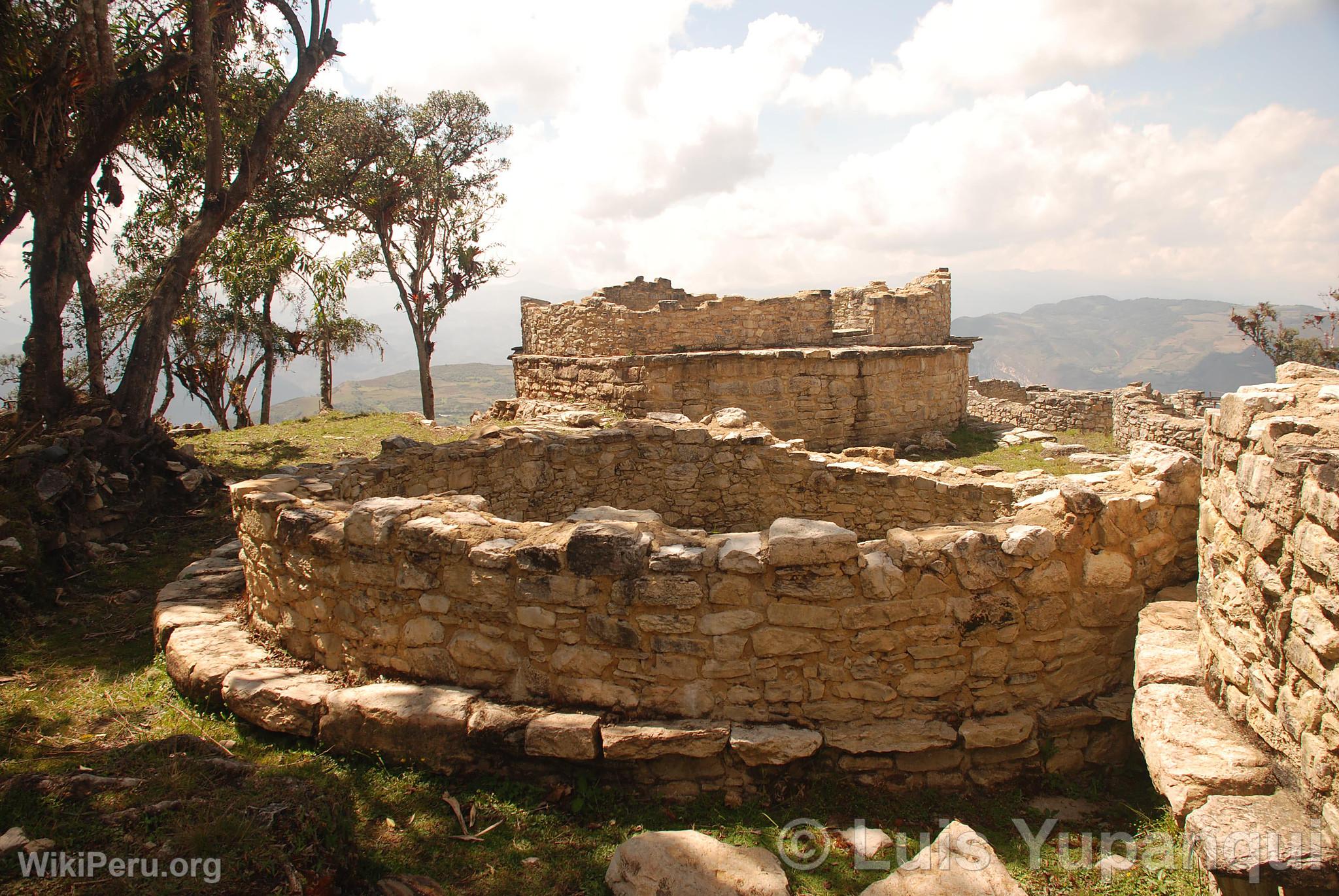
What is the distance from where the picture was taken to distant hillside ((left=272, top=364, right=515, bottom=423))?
100 m

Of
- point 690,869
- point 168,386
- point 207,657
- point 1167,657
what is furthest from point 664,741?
point 168,386

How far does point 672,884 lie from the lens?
3.23 meters

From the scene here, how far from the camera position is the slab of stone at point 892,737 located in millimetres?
4117

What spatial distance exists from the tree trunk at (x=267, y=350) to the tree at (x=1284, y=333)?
34297mm

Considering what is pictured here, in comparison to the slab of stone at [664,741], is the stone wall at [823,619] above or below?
above

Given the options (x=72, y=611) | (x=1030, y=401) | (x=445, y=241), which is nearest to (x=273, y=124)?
(x=72, y=611)

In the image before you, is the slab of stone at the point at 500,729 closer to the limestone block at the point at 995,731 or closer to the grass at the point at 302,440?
the limestone block at the point at 995,731

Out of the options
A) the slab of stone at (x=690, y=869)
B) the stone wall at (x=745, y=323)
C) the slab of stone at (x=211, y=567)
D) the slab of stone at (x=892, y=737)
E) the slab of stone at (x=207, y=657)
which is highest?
the stone wall at (x=745, y=323)

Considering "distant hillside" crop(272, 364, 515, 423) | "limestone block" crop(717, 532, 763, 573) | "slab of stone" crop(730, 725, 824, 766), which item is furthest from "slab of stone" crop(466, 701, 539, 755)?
"distant hillside" crop(272, 364, 515, 423)

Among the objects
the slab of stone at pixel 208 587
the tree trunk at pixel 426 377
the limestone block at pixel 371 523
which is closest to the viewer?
the limestone block at pixel 371 523

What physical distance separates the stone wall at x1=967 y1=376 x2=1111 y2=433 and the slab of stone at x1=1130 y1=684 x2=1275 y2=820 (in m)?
17.0

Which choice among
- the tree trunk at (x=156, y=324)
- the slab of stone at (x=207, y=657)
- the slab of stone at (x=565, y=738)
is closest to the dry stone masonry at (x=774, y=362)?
the tree trunk at (x=156, y=324)

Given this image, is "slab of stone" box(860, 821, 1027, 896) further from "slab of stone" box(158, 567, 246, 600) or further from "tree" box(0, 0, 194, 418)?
"tree" box(0, 0, 194, 418)

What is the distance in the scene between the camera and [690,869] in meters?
3.29
